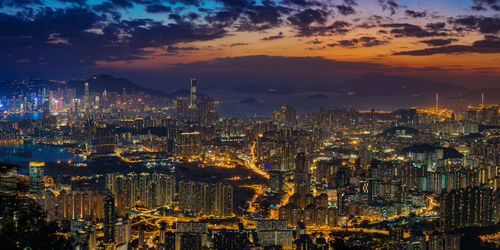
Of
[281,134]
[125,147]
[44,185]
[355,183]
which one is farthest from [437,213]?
[125,147]

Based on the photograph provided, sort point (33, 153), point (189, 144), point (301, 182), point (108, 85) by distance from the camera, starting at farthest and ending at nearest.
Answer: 1. point (108, 85)
2. point (189, 144)
3. point (33, 153)
4. point (301, 182)

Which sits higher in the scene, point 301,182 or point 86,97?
point 86,97

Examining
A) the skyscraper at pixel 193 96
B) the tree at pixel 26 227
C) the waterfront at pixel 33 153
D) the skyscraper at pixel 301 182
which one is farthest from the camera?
the skyscraper at pixel 193 96

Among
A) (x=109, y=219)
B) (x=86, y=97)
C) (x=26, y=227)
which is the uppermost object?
(x=86, y=97)

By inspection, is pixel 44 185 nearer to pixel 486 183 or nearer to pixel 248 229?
pixel 248 229

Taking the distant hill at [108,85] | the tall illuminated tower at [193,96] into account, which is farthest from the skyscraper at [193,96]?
the distant hill at [108,85]

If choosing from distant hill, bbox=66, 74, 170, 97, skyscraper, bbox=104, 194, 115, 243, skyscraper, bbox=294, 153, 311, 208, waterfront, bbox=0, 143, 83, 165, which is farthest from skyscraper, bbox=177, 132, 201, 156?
distant hill, bbox=66, 74, 170, 97

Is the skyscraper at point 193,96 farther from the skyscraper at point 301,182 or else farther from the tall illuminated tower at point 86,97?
the skyscraper at point 301,182

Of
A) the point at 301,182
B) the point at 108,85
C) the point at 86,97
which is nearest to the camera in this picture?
the point at 301,182

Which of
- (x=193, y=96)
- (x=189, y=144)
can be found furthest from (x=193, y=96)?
(x=189, y=144)

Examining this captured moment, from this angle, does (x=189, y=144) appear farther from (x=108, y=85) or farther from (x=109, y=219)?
(x=108, y=85)
